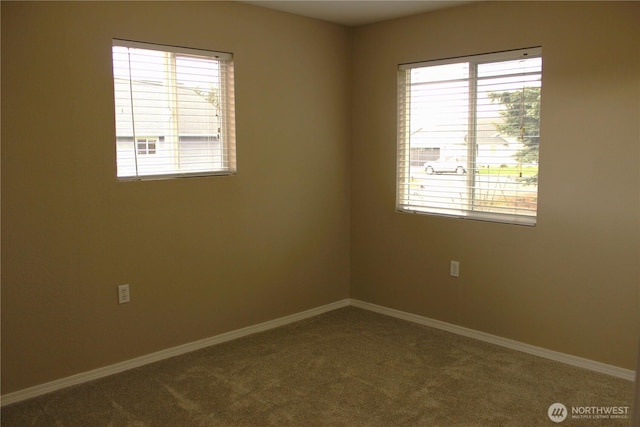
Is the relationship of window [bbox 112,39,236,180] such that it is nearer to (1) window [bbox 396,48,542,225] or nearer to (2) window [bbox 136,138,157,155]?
(2) window [bbox 136,138,157,155]

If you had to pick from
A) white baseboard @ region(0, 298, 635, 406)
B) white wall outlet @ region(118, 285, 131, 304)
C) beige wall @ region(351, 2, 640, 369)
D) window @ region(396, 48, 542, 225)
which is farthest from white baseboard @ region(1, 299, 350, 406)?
window @ region(396, 48, 542, 225)

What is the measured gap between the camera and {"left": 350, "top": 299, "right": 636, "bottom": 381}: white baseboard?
3.34 metres

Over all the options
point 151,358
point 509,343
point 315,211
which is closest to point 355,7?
point 315,211

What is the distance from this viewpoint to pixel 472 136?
3.92 metres

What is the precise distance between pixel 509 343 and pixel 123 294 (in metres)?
2.48

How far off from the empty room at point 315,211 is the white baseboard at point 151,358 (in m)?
0.01

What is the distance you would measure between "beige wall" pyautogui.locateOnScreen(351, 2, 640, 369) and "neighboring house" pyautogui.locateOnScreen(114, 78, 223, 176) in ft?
4.51

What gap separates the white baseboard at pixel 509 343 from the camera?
11.0 feet

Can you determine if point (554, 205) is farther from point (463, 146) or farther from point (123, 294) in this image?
point (123, 294)

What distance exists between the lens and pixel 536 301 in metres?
3.65

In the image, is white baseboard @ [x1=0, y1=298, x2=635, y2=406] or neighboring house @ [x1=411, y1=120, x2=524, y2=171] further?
neighboring house @ [x1=411, y1=120, x2=524, y2=171]

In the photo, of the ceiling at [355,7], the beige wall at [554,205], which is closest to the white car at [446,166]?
the beige wall at [554,205]

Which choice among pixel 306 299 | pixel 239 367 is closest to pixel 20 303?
pixel 239 367

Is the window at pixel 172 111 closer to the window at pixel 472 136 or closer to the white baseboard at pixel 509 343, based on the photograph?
the window at pixel 472 136
